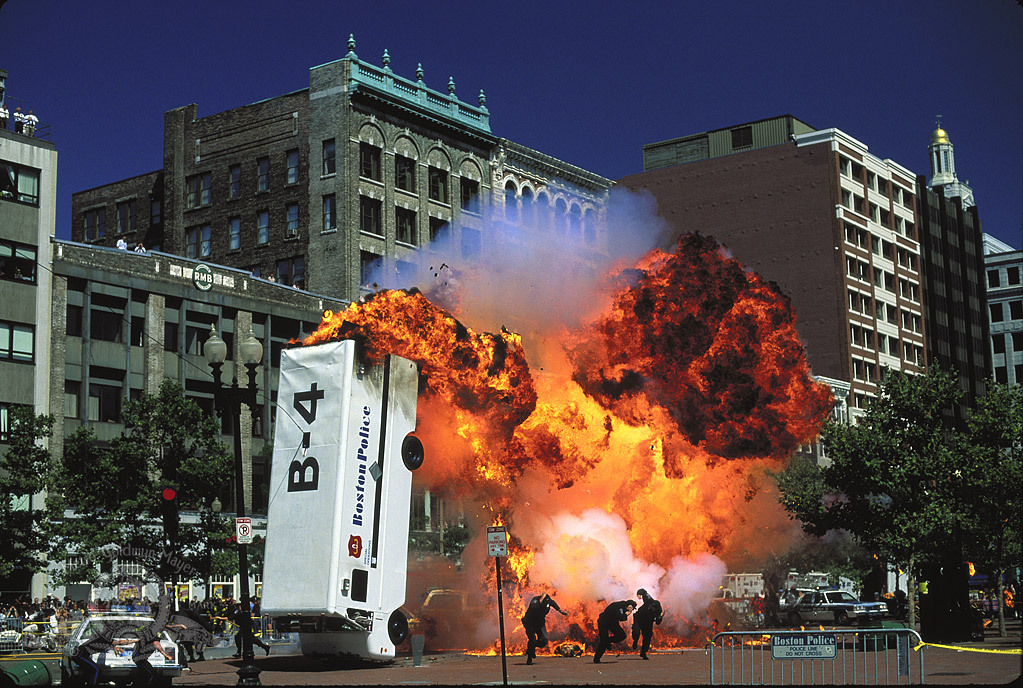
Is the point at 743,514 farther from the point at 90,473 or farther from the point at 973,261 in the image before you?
the point at 973,261

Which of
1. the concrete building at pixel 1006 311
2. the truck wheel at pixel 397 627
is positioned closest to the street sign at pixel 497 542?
the truck wheel at pixel 397 627

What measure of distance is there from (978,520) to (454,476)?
15915 millimetres

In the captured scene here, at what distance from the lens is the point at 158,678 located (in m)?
22.8

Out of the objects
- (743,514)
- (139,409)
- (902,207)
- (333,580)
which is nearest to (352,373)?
(333,580)

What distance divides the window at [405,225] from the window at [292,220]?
5.24m

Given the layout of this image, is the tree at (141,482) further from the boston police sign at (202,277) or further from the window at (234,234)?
the window at (234,234)

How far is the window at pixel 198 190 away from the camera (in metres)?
69.7

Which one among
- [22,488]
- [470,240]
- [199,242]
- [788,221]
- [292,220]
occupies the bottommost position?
[22,488]

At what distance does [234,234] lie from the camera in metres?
68.6

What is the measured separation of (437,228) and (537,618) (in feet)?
139

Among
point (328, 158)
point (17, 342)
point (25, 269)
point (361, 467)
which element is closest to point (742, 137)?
point (328, 158)

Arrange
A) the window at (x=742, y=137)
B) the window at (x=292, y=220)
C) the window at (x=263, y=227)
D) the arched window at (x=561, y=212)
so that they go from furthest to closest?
the window at (x=742, y=137), the arched window at (x=561, y=212), the window at (x=263, y=227), the window at (x=292, y=220)

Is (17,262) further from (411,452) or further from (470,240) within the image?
(411,452)

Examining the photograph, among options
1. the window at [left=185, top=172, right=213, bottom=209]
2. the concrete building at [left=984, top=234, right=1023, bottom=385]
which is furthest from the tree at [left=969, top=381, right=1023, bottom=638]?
the concrete building at [left=984, top=234, right=1023, bottom=385]
